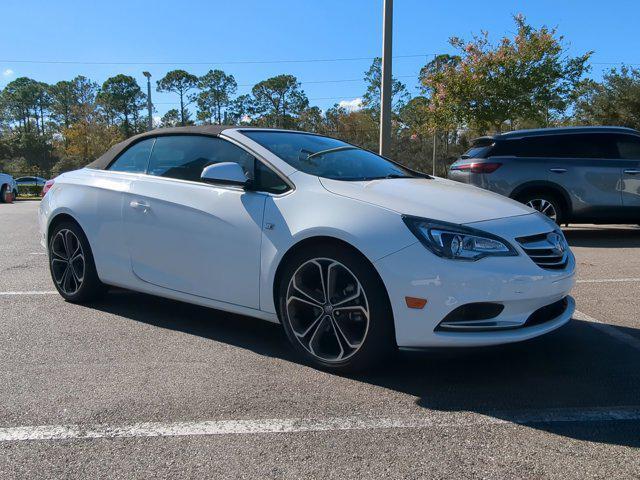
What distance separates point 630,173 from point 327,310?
6.98 metres

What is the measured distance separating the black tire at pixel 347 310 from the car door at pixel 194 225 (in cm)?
29

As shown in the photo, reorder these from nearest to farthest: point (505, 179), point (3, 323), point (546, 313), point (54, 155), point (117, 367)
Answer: point (546, 313)
point (117, 367)
point (3, 323)
point (505, 179)
point (54, 155)

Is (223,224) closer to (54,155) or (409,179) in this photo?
(409,179)

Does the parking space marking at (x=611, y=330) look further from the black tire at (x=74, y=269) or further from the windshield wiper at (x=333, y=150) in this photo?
the black tire at (x=74, y=269)

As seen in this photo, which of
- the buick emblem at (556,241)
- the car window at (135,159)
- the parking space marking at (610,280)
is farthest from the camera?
the parking space marking at (610,280)

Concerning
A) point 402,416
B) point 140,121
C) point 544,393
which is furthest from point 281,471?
point 140,121

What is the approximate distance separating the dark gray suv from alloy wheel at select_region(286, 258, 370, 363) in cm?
595

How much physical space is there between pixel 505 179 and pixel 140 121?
72896 millimetres

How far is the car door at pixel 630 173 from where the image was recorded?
8.41 m

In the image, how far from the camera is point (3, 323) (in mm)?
4430

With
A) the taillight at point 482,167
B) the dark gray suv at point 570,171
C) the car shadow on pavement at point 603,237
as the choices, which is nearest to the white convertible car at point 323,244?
the taillight at point 482,167

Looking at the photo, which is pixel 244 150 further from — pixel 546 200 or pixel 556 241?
pixel 546 200

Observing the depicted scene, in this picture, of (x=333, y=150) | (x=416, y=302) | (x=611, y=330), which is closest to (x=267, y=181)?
(x=333, y=150)

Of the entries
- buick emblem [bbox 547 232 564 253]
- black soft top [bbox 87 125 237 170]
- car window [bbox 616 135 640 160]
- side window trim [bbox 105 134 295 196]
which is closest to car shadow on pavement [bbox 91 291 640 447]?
buick emblem [bbox 547 232 564 253]
